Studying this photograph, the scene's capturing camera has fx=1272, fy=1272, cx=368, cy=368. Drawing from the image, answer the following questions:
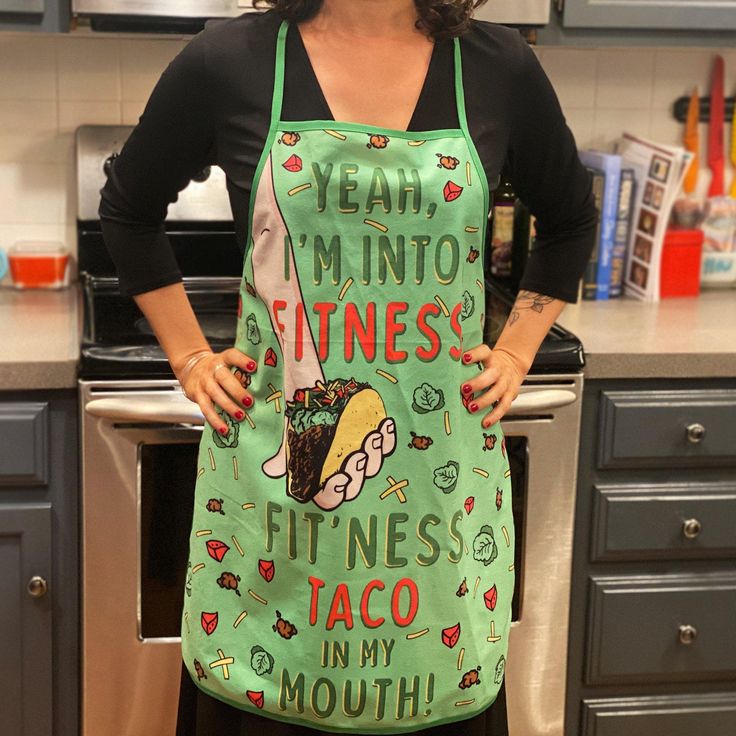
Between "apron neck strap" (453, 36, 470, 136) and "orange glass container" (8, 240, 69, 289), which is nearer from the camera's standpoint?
"apron neck strap" (453, 36, 470, 136)

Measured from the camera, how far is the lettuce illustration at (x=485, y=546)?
1.46 meters

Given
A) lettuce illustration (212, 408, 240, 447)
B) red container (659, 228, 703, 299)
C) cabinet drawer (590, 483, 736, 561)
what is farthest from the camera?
red container (659, 228, 703, 299)

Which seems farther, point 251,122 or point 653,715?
point 653,715

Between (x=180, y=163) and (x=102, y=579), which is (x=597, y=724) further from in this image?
(x=180, y=163)

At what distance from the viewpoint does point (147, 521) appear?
2.00 meters

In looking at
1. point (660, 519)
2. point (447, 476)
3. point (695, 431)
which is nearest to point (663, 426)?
point (695, 431)

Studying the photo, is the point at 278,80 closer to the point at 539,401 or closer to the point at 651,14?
the point at 539,401

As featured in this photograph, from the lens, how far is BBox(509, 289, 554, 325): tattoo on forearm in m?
1.60

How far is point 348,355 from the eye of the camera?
1.35 meters

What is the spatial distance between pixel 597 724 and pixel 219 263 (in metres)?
1.10

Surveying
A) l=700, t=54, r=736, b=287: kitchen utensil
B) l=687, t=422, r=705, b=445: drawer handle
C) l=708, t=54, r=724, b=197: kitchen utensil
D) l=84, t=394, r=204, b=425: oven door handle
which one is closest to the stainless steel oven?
l=84, t=394, r=204, b=425: oven door handle

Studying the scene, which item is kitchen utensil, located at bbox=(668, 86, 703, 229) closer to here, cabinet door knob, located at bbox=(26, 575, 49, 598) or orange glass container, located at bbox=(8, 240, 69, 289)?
orange glass container, located at bbox=(8, 240, 69, 289)

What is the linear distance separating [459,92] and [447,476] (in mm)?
421

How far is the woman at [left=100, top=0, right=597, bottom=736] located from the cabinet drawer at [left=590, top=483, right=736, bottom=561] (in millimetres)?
669
